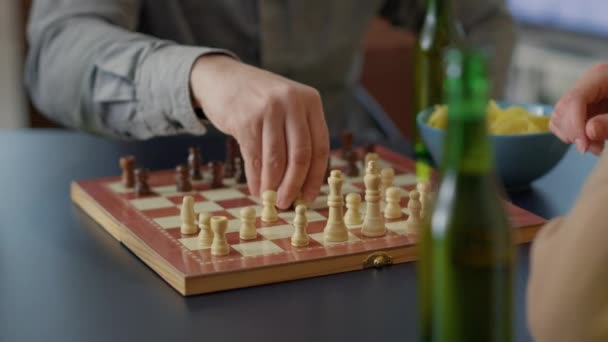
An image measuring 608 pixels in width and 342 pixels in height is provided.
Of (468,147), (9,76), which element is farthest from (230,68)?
(9,76)

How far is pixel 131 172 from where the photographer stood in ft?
4.70

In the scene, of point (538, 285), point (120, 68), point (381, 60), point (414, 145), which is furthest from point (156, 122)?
point (381, 60)

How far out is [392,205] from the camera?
125 centimetres

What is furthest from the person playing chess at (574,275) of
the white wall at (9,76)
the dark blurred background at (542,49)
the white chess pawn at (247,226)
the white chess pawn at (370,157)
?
the white wall at (9,76)

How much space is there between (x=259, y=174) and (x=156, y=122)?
345mm

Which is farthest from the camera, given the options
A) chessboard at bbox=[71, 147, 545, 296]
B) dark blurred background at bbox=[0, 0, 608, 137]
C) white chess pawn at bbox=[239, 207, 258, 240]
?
dark blurred background at bbox=[0, 0, 608, 137]

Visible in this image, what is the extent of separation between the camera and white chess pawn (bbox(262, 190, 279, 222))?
1.23 meters

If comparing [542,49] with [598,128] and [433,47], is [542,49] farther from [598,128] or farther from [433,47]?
[598,128]

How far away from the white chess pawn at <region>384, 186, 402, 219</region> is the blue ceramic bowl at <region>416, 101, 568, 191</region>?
14 centimetres

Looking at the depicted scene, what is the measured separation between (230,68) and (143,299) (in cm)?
45

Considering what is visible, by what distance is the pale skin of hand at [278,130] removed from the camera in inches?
48.8

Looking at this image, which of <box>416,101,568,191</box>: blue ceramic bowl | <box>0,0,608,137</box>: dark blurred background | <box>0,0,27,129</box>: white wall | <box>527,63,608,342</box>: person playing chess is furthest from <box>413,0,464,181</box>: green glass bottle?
<box>0,0,27,129</box>: white wall

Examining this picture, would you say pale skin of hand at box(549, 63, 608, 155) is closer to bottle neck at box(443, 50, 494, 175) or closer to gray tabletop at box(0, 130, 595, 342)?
gray tabletop at box(0, 130, 595, 342)

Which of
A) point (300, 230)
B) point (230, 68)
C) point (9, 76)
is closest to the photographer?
point (300, 230)
